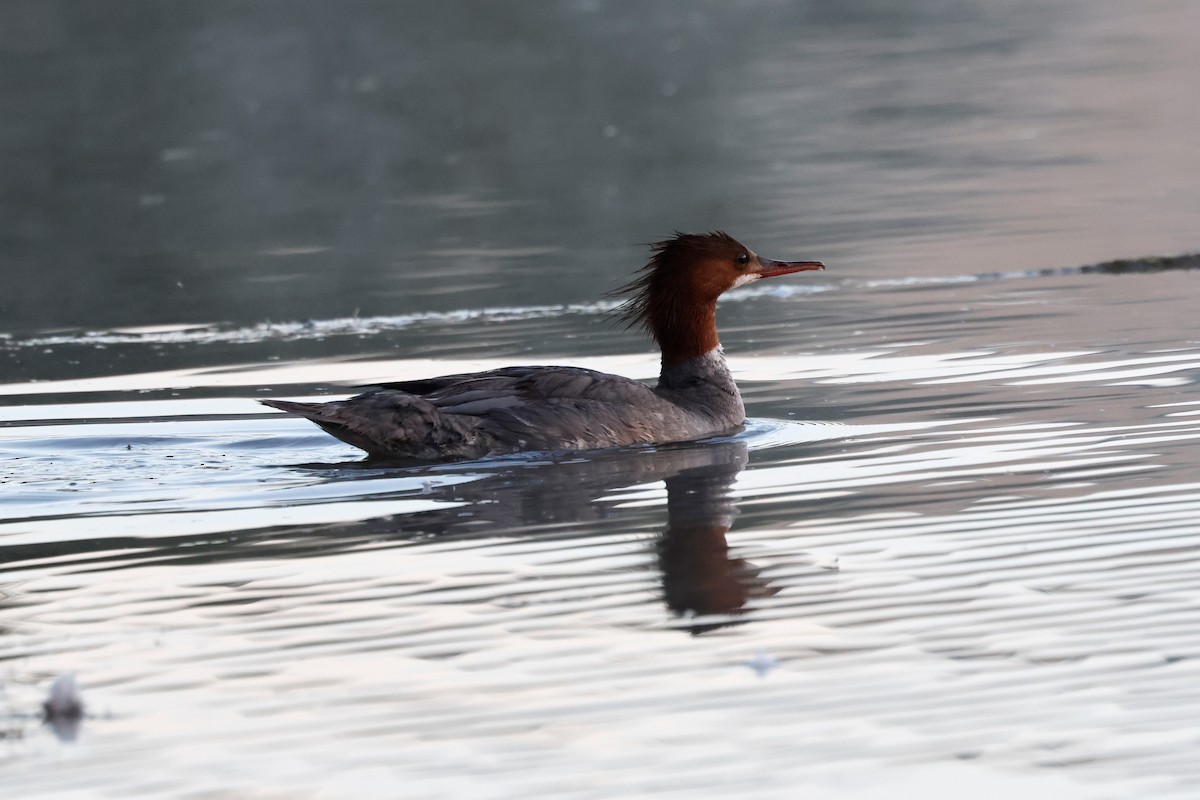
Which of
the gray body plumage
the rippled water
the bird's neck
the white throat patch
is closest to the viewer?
the rippled water

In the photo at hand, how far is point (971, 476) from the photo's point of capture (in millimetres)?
8414

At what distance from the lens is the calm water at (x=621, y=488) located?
204 inches

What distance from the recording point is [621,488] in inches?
352

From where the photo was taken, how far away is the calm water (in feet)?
17.0

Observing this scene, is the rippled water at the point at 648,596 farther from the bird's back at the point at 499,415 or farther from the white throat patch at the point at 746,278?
the white throat patch at the point at 746,278

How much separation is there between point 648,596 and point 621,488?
2.35 m

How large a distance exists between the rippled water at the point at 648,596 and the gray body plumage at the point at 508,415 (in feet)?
0.58

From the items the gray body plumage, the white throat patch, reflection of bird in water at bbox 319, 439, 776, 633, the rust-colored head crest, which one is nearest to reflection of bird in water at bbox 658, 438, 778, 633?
reflection of bird in water at bbox 319, 439, 776, 633

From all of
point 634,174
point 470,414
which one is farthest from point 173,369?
point 634,174

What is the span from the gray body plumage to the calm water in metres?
0.23

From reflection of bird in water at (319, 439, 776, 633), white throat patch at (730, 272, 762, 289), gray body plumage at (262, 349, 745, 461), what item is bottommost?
reflection of bird in water at (319, 439, 776, 633)

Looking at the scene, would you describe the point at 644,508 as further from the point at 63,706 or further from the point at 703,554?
the point at 63,706

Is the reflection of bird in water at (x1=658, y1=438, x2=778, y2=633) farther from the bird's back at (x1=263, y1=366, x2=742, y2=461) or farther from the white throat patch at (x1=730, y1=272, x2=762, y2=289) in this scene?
the white throat patch at (x1=730, y1=272, x2=762, y2=289)

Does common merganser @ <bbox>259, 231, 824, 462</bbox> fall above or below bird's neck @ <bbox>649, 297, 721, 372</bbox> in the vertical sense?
below
